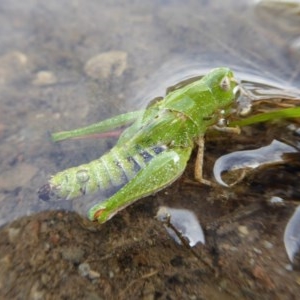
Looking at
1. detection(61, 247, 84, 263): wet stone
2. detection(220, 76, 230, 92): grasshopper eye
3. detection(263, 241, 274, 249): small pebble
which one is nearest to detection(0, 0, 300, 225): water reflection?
detection(61, 247, 84, 263): wet stone

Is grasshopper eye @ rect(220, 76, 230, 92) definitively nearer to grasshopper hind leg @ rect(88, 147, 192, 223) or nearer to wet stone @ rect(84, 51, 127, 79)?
grasshopper hind leg @ rect(88, 147, 192, 223)

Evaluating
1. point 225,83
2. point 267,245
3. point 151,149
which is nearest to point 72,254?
point 151,149

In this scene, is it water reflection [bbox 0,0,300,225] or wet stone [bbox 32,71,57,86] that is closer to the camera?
water reflection [bbox 0,0,300,225]

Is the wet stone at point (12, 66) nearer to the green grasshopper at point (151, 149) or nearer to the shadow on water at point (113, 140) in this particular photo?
the shadow on water at point (113, 140)

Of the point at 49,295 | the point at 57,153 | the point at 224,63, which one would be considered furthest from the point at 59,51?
the point at 49,295

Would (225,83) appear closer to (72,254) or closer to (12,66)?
(72,254)

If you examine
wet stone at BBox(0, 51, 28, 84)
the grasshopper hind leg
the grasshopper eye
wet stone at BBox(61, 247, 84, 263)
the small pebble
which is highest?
the grasshopper eye
